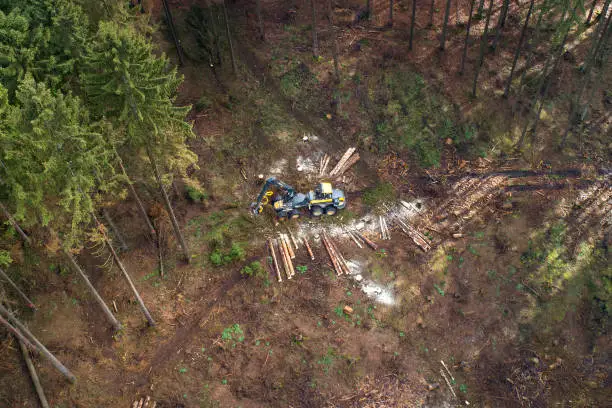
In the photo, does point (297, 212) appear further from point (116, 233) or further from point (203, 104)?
point (203, 104)

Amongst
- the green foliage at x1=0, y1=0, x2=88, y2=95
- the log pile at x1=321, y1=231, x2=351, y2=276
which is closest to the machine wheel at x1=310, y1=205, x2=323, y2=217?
the log pile at x1=321, y1=231, x2=351, y2=276

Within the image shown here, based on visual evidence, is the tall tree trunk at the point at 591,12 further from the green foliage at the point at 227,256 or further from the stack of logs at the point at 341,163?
the green foliage at the point at 227,256

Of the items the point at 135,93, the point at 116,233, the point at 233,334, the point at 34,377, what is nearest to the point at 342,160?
the point at 233,334

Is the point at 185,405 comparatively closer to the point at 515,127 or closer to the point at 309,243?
the point at 309,243

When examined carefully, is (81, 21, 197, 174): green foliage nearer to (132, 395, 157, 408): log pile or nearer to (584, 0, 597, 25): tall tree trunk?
(132, 395, 157, 408): log pile

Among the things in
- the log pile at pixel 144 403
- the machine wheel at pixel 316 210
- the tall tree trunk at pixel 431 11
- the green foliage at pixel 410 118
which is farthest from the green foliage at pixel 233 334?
the tall tree trunk at pixel 431 11

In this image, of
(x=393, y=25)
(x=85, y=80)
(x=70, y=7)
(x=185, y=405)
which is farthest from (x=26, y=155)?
(x=393, y=25)
